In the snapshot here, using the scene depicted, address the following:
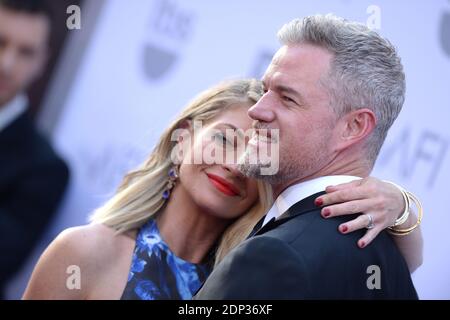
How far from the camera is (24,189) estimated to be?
3688 mm

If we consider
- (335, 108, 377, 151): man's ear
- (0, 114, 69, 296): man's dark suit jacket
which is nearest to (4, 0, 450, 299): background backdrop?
(0, 114, 69, 296): man's dark suit jacket

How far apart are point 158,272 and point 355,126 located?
0.86m

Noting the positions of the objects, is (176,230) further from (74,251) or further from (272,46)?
(272,46)

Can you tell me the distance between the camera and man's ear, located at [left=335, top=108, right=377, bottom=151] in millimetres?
1793

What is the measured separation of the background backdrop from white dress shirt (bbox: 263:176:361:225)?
50.2 inches

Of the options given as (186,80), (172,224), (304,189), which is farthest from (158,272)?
(186,80)

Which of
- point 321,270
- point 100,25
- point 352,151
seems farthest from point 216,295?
point 100,25

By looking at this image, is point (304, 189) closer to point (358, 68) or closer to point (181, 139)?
point (358, 68)

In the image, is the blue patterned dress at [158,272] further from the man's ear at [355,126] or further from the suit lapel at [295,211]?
the man's ear at [355,126]

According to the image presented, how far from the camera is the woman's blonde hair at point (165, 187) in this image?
7.67 ft

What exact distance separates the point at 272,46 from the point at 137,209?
1298 mm

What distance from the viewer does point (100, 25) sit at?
3.92 m

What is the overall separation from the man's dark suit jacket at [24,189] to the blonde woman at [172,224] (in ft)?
4.57

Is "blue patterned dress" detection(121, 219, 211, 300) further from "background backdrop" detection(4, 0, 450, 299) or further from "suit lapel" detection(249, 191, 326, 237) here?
"background backdrop" detection(4, 0, 450, 299)
